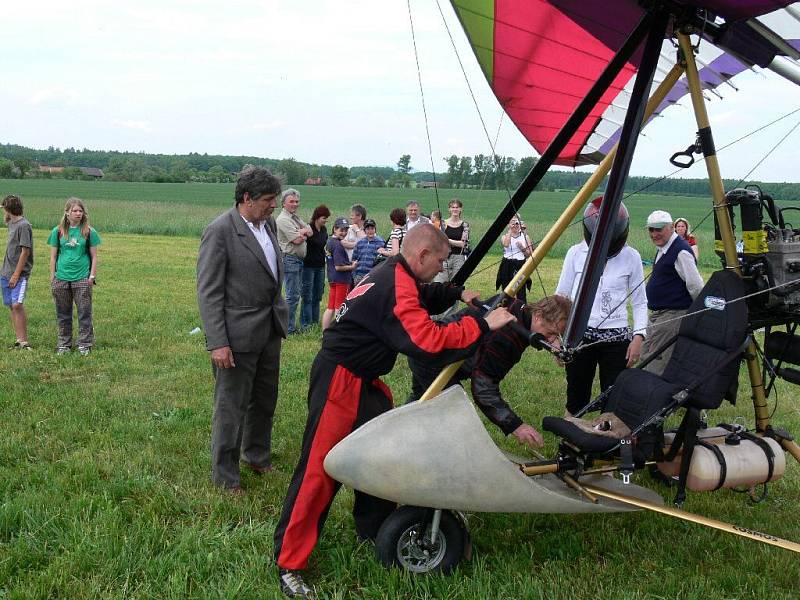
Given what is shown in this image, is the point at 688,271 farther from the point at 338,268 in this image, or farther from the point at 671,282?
the point at 338,268

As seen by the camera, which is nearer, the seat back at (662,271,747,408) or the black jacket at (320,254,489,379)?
the black jacket at (320,254,489,379)

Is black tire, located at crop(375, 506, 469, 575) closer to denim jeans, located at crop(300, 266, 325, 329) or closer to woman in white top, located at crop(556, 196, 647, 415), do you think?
woman in white top, located at crop(556, 196, 647, 415)

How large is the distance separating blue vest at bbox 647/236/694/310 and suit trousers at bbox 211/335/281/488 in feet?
11.0

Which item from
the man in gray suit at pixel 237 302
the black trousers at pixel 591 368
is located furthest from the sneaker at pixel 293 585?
the black trousers at pixel 591 368

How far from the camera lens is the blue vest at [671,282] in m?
6.06

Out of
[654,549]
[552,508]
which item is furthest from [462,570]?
[654,549]

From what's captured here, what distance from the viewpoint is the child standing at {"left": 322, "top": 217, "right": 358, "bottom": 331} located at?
971cm

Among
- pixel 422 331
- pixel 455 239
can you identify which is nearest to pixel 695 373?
pixel 422 331

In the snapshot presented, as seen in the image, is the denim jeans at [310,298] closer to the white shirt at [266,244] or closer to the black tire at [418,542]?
the white shirt at [266,244]

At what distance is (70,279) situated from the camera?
8.16 metres

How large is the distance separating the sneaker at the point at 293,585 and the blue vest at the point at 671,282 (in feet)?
13.3

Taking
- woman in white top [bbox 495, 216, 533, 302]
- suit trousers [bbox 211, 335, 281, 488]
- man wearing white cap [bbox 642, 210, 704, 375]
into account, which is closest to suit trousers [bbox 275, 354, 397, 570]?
suit trousers [bbox 211, 335, 281, 488]

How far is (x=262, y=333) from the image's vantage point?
14.6 feet

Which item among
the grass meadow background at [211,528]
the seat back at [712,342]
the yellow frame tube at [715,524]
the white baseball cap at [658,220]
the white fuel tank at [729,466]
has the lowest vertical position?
the grass meadow background at [211,528]
